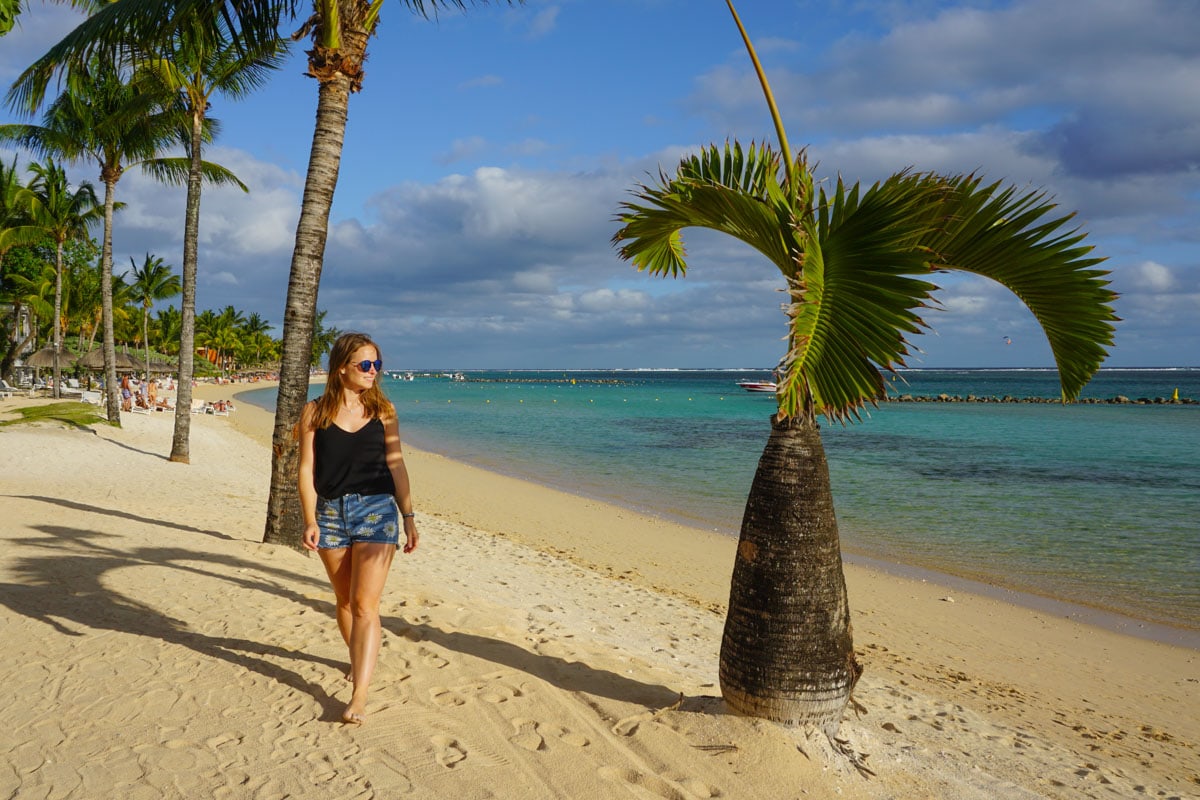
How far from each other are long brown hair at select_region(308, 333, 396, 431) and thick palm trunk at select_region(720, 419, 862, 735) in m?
1.82

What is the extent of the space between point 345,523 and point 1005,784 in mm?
3513

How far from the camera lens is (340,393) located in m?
3.69

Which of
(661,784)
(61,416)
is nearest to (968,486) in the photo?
(661,784)

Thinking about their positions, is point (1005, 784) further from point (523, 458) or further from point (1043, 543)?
point (523, 458)

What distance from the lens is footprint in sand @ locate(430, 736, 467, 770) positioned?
337 centimetres

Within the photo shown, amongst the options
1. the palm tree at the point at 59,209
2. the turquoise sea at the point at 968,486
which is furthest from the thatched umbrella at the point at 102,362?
the turquoise sea at the point at 968,486

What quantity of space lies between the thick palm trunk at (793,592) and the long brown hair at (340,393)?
1.82 metres

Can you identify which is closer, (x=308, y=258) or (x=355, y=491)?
(x=355, y=491)

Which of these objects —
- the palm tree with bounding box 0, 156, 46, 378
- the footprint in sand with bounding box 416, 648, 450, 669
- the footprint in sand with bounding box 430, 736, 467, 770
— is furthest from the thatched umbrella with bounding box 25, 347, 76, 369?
the footprint in sand with bounding box 430, 736, 467, 770

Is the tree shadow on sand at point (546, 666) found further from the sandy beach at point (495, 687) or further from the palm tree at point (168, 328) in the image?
the palm tree at point (168, 328)

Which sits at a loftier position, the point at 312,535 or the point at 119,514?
the point at 312,535

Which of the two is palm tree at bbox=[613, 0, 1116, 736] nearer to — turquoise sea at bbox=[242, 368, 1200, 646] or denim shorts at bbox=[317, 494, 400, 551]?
turquoise sea at bbox=[242, 368, 1200, 646]

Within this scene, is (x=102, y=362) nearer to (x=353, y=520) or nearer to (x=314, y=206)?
(x=314, y=206)

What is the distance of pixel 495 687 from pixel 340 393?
1.83m
